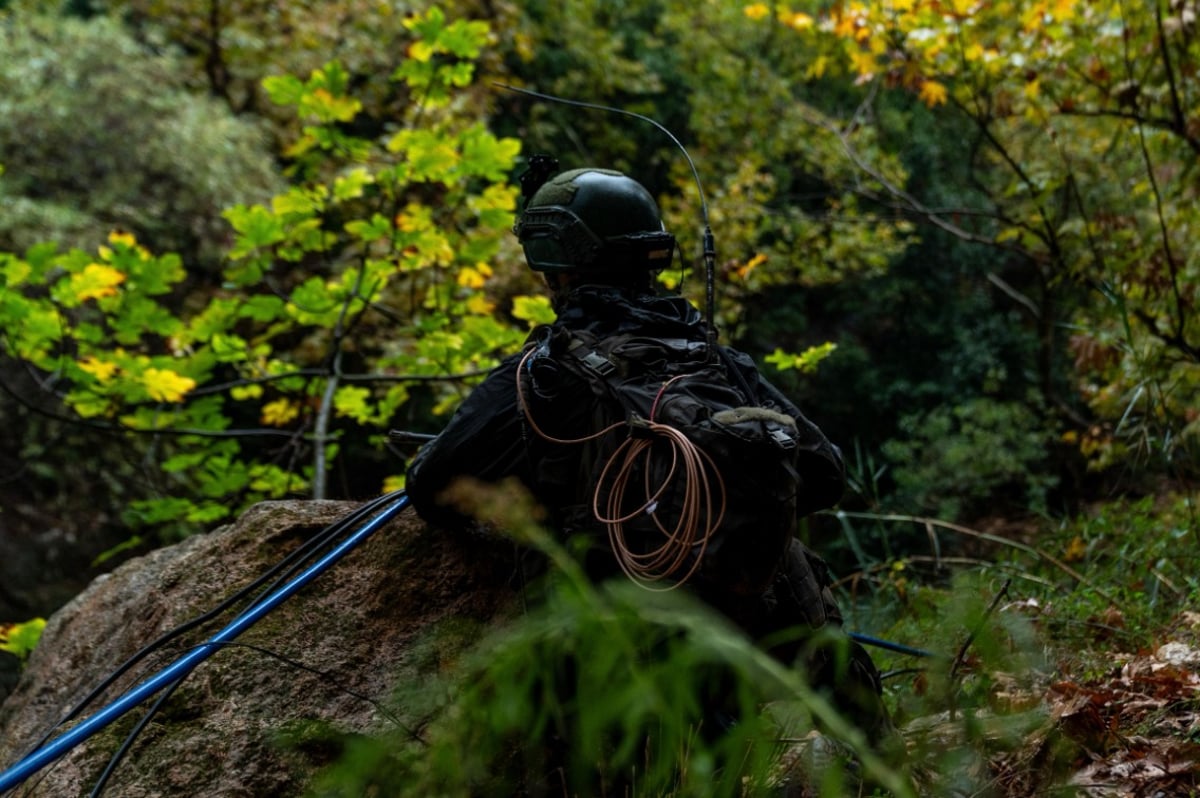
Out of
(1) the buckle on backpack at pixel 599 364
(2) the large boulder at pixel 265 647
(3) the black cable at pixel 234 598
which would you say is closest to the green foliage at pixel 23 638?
(2) the large boulder at pixel 265 647

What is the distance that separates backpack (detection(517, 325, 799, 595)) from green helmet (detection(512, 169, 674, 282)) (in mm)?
487

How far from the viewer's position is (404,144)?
421 centimetres

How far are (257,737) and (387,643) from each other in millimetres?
446

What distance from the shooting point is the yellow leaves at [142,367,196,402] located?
4.18 meters

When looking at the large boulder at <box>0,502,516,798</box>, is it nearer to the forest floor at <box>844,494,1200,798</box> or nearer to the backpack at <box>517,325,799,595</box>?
the backpack at <box>517,325,799,595</box>

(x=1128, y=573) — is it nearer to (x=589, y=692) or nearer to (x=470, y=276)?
(x=470, y=276)

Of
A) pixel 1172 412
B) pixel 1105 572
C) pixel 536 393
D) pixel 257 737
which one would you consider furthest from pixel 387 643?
pixel 1172 412

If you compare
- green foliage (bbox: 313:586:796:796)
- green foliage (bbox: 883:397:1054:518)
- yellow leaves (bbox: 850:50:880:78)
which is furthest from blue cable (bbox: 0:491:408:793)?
green foliage (bbox: 883:397:1054:518)

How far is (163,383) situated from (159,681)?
7.58 feet

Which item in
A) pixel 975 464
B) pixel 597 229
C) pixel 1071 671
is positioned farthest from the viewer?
pixel 975 464

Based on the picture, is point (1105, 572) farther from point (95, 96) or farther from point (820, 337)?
point (820, 337)

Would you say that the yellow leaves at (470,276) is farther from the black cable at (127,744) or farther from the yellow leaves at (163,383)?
the black cable at (127,744)

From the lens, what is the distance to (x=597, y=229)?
9.19 feet

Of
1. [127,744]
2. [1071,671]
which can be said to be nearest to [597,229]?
[127,744]
